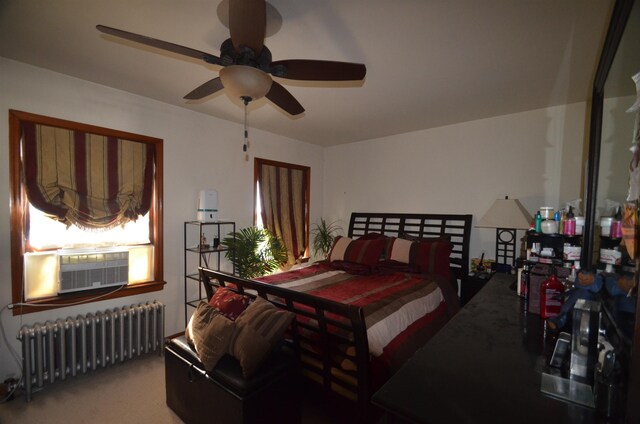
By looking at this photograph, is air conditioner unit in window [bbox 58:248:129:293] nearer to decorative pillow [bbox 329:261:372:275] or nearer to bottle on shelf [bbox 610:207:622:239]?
decorative pillow [bbox 329:261:372:275]

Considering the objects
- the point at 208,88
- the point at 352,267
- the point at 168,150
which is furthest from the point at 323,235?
the point at 208,88

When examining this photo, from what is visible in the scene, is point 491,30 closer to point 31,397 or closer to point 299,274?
point 299,274

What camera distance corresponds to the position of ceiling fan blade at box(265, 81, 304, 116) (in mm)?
1854

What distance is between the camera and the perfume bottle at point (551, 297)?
51.2 inches

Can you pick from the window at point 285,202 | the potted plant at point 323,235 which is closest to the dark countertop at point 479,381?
the window at point 285,202

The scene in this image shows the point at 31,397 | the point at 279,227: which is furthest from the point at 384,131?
the point at 31,397

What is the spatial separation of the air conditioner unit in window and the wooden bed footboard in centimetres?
144

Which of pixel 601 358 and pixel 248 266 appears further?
pixel 248 266

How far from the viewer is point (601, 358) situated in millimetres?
826

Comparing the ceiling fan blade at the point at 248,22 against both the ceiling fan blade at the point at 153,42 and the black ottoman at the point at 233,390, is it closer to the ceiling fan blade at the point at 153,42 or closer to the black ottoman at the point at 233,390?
the ceiling fan blade at the point at 153,42

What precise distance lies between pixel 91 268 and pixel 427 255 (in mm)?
3365

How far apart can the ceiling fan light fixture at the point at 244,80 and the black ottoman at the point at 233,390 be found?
1.54 m

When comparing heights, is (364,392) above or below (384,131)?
below

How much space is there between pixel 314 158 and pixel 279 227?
1.39 meters
